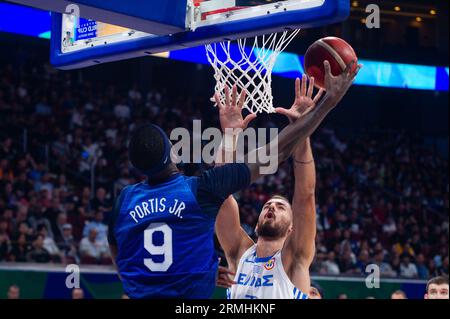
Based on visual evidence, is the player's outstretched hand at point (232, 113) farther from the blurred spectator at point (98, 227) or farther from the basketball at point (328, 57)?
the blurred spectator at point (98, 227)

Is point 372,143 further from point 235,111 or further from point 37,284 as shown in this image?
point 235,111

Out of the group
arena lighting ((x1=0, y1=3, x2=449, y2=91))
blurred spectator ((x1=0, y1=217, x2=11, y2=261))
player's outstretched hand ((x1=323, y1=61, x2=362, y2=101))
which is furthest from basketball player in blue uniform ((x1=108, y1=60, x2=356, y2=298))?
arena lighting ((x1=0, y1=3, x2=449, y2=91))

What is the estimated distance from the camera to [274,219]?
4.86m

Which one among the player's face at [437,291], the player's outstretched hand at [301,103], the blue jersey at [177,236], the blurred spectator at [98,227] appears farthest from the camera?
the blurred spectator at [98,227]

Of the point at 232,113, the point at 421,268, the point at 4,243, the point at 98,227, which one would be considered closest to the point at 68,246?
the point at 98,227

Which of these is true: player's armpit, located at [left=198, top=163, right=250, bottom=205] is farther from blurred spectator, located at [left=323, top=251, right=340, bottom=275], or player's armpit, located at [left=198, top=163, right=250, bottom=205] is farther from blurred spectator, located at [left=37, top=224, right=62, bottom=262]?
blurred spectator, located at [left=323, top=251, right=340, bottom=275]

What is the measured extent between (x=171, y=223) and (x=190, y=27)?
1809 millimetres

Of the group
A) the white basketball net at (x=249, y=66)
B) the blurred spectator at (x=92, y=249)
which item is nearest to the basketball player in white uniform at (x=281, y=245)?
the white basketball net at (x=249, y=66)

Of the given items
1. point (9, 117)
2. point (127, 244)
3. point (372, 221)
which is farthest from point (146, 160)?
point (372, 221)

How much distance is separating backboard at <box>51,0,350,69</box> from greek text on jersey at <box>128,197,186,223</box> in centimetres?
143

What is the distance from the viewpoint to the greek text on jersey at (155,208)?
3.37 metres

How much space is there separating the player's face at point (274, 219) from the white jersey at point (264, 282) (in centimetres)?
14

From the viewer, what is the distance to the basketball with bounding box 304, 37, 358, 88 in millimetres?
4254

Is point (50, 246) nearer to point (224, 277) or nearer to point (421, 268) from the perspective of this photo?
point (421, 268)
